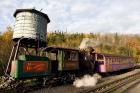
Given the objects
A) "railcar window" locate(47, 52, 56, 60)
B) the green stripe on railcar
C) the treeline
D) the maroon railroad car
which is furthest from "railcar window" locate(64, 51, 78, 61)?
the treeline

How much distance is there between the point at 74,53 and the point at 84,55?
8.65ft

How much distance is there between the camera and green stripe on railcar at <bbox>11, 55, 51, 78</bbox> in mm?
14656

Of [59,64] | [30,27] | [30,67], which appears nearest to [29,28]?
[30,27]

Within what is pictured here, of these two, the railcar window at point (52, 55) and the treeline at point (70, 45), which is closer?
the railcar window at point (52, 55)

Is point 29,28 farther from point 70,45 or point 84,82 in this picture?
point 70,45

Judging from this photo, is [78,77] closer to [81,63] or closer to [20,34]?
[81,63]

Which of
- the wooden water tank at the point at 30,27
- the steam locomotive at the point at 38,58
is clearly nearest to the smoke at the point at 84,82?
the steam locomotive at the point at 38,58

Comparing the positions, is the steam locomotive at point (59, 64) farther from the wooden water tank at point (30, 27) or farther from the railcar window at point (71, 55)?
the wooden water tank at point (30, 27)

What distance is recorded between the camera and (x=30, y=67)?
50.8 ft

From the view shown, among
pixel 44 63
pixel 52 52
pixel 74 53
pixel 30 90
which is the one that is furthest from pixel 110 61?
pixel 30 90

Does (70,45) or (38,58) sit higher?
(70,45)

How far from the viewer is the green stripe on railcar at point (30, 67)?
577 inches

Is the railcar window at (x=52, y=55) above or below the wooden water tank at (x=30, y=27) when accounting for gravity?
below

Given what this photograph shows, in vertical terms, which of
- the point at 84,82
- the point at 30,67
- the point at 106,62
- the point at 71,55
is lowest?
the point at 84,82
